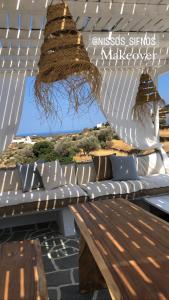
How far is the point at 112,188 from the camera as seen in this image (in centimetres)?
441

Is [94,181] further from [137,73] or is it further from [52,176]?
[137,73]

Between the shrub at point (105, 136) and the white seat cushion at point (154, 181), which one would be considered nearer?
the white seat cushion at point (154, 181)

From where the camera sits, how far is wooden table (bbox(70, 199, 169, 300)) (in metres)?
1.50

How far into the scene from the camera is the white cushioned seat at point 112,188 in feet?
14.1

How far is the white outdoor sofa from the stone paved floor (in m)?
0.17

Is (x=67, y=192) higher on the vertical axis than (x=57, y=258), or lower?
higher

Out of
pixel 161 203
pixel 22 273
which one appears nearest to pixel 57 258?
pixel 161 203

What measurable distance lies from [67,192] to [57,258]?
106 cm

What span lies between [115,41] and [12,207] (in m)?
2.75

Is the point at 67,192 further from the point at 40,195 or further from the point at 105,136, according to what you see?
the point at 105,136

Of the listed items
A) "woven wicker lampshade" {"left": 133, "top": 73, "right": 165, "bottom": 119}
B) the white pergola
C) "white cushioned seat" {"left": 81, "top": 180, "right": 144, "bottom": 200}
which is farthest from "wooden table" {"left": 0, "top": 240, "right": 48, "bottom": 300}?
"woven wicker lampshade" {"left": 133, "top": 73, "right": 165, "bottom": 119}

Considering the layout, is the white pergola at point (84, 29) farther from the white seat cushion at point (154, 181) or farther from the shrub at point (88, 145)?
the shrub at point (88, 145)

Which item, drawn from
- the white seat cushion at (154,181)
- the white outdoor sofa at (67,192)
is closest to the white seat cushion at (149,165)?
the white outdoor sofa at (67,192)

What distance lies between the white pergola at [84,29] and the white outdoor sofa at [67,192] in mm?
1296
